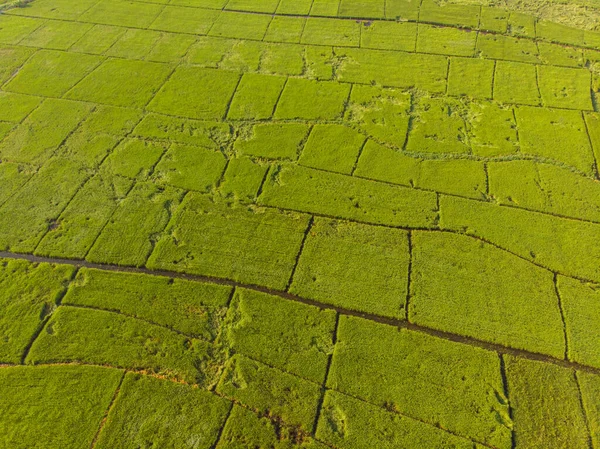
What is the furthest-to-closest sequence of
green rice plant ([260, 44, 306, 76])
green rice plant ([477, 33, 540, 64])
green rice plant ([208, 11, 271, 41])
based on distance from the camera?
green rice plant ([208, 11, 271, 41])
green rice plant ([477, 33, 540, 64])
green rice plant ([260, 44, 306, 76])

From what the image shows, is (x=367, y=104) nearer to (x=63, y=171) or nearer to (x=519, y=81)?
(x=519, y=81)

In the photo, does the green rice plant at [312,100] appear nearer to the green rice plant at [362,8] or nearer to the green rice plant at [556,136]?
the green rice plant at [362,8]

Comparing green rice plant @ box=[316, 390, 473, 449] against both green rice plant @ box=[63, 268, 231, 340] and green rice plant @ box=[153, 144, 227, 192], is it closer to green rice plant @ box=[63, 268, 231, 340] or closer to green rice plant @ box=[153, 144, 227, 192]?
green rice plant @ box=[63, 268, 231, 340]

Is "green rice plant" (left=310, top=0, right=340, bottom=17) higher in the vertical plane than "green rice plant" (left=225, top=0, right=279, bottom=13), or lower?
lower

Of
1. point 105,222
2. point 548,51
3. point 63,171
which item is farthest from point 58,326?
point 548,51

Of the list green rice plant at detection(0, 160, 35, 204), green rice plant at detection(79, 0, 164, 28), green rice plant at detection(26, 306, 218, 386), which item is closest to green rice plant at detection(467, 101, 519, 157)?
green rice plant at detection(26, 306, 218, 386)

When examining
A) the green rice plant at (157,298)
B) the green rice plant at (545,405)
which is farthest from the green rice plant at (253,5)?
the green rice plant at (545,405)
